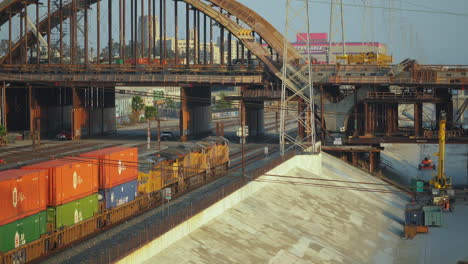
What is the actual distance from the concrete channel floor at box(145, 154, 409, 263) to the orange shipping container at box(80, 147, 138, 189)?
5.65 metres

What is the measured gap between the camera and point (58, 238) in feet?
122

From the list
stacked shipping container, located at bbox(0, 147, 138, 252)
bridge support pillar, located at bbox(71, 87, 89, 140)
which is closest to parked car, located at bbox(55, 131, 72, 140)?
bridge support pillar, located at bbox(71, 87, 89, 140)

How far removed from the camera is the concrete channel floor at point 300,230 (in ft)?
145

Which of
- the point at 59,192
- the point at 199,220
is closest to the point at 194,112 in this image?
the point at 199,220

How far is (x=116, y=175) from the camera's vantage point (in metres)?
43.9

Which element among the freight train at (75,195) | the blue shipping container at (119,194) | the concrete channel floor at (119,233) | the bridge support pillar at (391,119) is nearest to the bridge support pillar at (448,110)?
the bridge support pillar at (391,119)

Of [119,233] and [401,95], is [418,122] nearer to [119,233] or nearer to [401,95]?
[401,95]

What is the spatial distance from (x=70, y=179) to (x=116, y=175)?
5.84 meters

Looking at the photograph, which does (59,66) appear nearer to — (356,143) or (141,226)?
(356,143)

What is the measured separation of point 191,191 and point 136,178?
12.4 m

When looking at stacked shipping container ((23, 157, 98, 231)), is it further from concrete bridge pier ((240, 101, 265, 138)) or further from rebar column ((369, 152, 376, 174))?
concrete bridge pier ((240, 101, 265, 138))

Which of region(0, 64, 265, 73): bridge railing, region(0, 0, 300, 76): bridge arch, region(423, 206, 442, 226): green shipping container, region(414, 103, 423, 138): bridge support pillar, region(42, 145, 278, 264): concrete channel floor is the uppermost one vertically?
region(0, 0, 300, 76): bridge arch

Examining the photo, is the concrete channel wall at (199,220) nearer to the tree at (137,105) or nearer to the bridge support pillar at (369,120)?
the bridge support pillar at (369,120)

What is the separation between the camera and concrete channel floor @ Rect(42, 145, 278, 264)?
36531 mm
